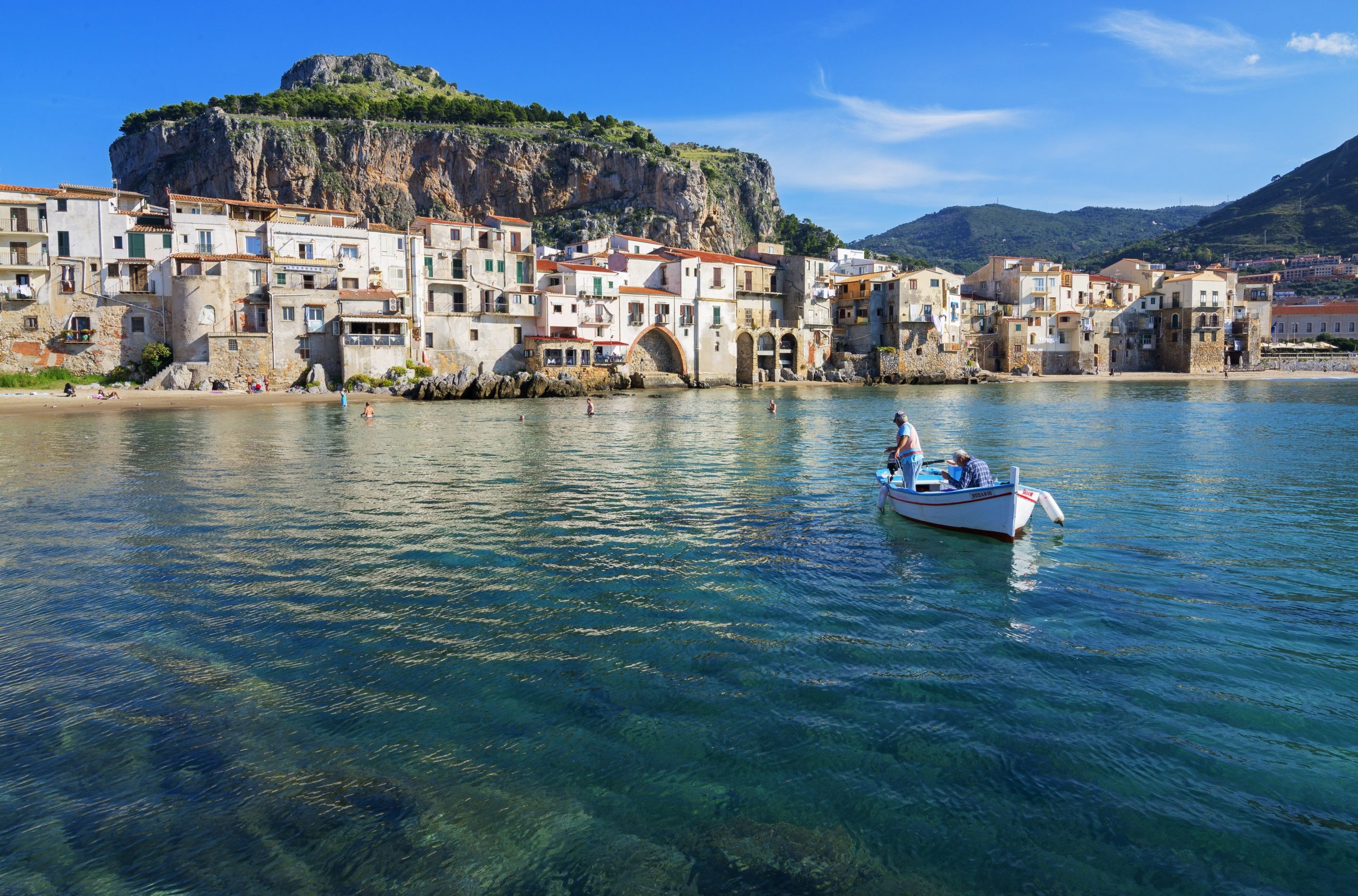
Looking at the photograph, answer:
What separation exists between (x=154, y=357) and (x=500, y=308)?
77.2 ft

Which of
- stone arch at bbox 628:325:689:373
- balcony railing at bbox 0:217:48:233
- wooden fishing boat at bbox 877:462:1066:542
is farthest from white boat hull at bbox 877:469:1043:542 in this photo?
balcony railing at bbox 0:217:48:233

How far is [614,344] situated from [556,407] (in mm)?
19543

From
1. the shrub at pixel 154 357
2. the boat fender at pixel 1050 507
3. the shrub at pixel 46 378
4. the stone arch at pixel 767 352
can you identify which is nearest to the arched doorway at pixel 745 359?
the stone arch at pixel 767 352

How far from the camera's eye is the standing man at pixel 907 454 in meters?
17.1

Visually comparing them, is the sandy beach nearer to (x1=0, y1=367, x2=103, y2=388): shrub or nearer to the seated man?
(x1=0, y1=367, x2=103, y2=388): shrub

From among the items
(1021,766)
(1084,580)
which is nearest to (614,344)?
(1084,580)

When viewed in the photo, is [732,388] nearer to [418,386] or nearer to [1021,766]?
[418,386]

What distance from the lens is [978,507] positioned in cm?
1508

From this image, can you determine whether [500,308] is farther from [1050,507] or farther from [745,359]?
[1050,507]

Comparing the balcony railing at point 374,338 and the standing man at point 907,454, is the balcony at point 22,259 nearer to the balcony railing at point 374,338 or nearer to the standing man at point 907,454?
the balcony railing at point 374,338

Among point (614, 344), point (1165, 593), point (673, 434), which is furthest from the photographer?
point (614, 344)

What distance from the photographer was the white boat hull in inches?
577

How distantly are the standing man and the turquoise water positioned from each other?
65.3 inches

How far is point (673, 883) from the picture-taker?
5.51 meters
